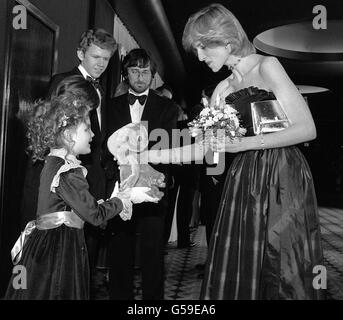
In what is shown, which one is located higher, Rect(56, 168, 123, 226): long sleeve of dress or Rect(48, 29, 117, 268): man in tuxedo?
Rect(48, 29, 117, 268): man in tuxedo

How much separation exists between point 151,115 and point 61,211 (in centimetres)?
88

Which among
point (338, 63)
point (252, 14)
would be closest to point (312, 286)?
point (252, 14)

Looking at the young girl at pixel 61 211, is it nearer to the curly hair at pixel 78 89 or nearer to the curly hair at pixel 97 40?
the curly hair at pixel 78 89

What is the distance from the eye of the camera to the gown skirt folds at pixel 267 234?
1917mm

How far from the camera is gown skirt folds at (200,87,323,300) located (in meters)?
1.92

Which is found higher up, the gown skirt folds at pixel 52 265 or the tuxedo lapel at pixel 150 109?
the tuxedo lapel at pixel 150 109

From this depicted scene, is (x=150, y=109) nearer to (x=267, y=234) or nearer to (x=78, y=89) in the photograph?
(x=78, y=89)

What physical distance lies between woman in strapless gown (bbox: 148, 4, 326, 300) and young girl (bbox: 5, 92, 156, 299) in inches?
17.5

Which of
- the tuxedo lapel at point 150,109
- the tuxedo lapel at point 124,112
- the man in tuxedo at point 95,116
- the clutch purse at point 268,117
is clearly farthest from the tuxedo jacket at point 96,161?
the clutch purse at point 268,117

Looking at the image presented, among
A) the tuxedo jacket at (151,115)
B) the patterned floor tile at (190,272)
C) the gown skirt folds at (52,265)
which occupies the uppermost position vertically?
the tuxedo jacket at (151,115)

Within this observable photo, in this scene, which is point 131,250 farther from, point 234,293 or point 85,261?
point 234,293

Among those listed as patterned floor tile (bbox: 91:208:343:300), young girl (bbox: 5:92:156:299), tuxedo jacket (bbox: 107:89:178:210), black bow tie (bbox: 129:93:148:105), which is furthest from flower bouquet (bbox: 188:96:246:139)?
patterned floor tile (bbox: 91:208:343:300)

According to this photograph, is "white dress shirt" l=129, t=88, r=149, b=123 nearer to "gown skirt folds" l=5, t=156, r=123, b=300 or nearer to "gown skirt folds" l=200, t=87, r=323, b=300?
"gown skirt folds" l=5, t=156, r=123, b=300

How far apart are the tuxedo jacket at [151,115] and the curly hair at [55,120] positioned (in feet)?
1.75
